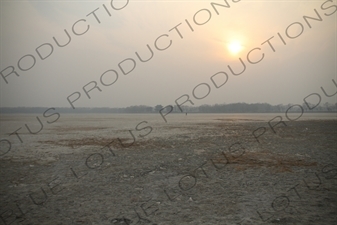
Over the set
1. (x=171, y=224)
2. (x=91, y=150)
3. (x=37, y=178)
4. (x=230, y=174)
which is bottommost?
(x=230, y=174)

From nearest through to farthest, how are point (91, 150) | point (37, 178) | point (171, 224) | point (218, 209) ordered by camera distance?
point (171, 224), point (218, 209), point (37, 178), point (91, 150)

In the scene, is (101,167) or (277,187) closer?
(277,187)

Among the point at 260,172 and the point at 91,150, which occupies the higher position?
the point at 91,150

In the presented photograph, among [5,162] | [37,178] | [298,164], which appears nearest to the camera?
[37,178]

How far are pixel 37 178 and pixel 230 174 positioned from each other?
6445 mm

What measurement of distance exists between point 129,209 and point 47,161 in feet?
21.3

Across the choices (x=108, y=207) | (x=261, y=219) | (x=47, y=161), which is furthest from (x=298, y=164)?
(x=47, y=161)

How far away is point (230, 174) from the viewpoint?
7480 millimetres

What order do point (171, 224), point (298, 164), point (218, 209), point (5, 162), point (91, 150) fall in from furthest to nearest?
1. point (91, 150)
2. point (5, 162)
3. point (298, 164)
4. point (218, 209)
5. point (171, 224)

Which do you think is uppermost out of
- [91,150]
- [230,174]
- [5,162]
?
[5,162]

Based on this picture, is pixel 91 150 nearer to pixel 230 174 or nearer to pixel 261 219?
pixel 230 174

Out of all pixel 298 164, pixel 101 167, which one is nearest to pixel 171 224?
pixel 101 167

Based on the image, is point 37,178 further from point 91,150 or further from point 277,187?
point 277,187

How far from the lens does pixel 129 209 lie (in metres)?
4.99
